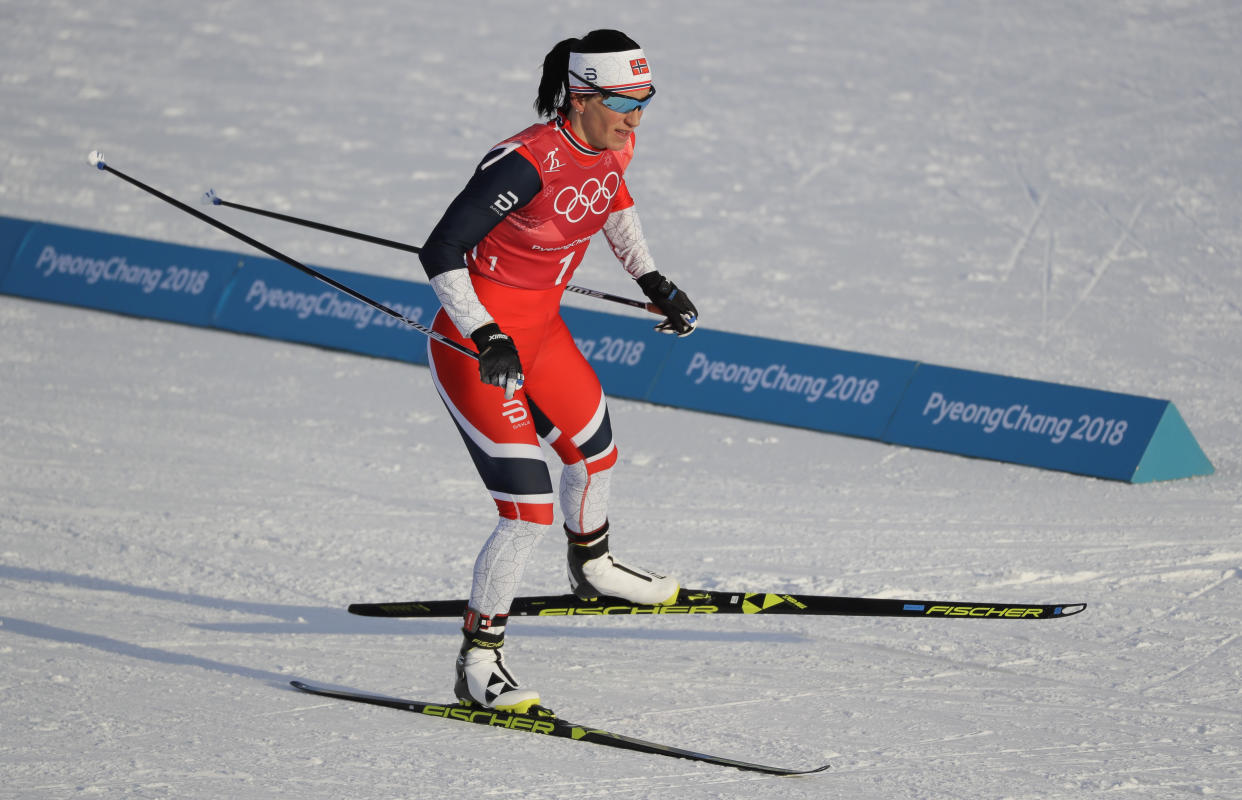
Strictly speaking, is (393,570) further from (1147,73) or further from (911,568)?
(1147,73)

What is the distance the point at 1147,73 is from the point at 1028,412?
8.82m

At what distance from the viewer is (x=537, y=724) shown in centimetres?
409

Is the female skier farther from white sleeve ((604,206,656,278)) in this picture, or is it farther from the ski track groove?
the ski track groove

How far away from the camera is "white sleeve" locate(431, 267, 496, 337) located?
3.86 metres

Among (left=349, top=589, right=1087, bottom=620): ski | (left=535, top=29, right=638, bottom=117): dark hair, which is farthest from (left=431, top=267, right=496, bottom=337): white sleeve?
(left=349, top=589, right=1087, bottom=620): ski

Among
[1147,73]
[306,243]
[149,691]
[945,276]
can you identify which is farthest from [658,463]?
[1147,73]

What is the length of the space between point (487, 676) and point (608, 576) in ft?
1.81

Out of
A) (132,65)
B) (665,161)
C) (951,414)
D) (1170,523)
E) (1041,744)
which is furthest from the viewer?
(132,65)

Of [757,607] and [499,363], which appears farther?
[757,607]

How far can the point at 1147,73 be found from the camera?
14.8 m

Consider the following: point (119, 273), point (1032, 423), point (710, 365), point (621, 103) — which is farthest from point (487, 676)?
point (119, 273)

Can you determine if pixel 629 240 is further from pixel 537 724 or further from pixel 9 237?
pixel 9 237

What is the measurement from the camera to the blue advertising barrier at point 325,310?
9.21 meters

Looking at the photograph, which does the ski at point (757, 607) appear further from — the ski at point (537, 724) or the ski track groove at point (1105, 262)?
the ski track groove at point (1105, 262)
